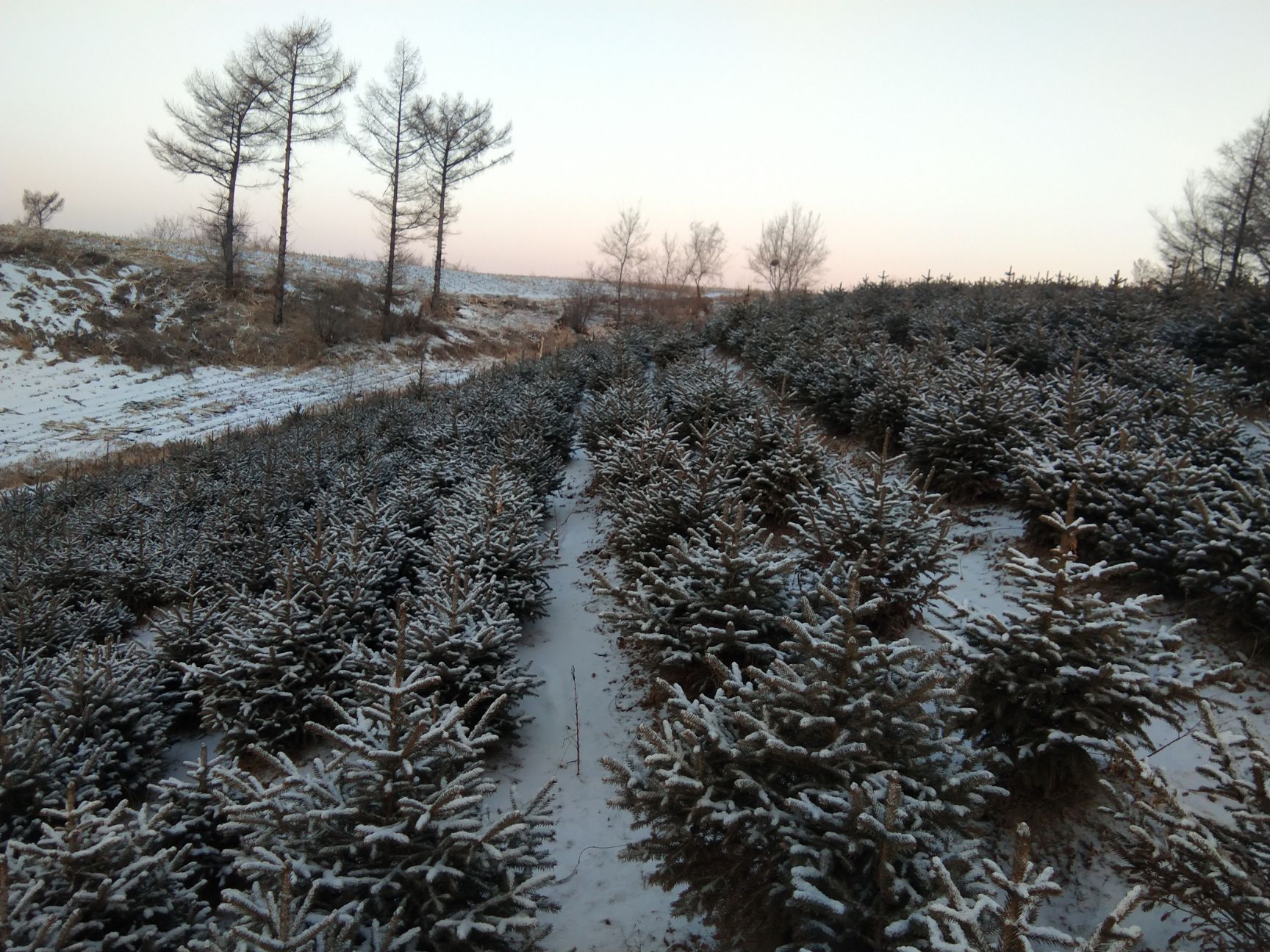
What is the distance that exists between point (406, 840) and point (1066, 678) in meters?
3.28

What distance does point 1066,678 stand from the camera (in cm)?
328

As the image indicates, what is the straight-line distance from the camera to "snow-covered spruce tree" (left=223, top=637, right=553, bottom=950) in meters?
2.82

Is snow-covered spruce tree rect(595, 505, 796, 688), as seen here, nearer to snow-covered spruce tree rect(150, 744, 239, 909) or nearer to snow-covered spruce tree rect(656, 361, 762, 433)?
snow-covered spruce tree rect(150, 744, 239, 909)

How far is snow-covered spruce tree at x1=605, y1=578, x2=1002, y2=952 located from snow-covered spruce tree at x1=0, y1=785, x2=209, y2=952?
234 centimetres

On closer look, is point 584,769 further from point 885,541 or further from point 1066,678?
point 1066,678

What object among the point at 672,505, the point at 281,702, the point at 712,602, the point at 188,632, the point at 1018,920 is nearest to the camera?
the point at 1018,920

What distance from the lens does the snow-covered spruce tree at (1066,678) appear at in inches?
124

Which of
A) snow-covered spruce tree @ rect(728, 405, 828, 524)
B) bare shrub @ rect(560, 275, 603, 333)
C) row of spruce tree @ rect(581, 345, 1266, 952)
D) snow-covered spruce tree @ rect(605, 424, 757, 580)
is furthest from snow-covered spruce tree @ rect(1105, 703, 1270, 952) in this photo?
bare shrub @ rect(560, 275, 603, 333)

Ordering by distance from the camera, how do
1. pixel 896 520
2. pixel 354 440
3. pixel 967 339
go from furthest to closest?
1. pixel 354 440
2. pixel 967 339
3. pixel 896 520

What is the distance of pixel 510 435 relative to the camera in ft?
31.6

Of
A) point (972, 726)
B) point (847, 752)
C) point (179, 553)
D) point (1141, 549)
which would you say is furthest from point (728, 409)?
point (179, 553)

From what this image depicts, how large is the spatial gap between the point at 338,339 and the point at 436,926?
25766 millimetres

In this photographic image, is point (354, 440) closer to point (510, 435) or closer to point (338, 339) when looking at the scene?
point (510, 435)

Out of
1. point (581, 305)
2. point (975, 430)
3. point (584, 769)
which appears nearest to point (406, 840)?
point (584, 769)
